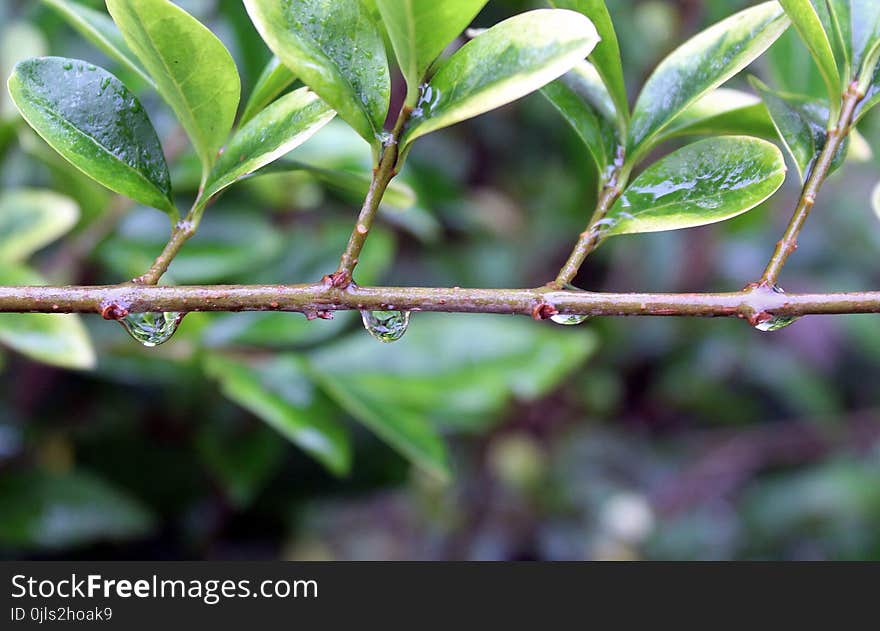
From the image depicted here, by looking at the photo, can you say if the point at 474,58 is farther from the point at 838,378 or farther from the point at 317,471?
the point at 838,378

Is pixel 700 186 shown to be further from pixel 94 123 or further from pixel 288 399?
pixel 288 399

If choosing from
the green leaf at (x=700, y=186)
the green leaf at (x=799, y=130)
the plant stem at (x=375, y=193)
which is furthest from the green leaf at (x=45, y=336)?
the green leaf at (x=799, y=130)

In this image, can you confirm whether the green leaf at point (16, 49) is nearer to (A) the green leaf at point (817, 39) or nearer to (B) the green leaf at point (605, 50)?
(B) the green leaf at point (605, 50)

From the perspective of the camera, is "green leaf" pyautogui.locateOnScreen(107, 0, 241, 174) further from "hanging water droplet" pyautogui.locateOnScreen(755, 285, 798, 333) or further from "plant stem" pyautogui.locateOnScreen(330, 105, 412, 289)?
"hanging water droplet" pyautogui.locateOnScreen(755, 285, 798, 333)

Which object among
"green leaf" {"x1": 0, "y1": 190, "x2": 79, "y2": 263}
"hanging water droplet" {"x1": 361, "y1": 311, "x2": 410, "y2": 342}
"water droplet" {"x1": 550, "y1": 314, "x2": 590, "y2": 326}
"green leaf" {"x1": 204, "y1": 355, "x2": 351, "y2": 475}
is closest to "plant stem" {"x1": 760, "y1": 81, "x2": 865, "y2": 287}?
"water droplet" {"x1": 550, "y1": 314, "x2": 590, "y2": 326}

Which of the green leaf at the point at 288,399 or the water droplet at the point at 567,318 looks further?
the green leaf at the point at 288,399
